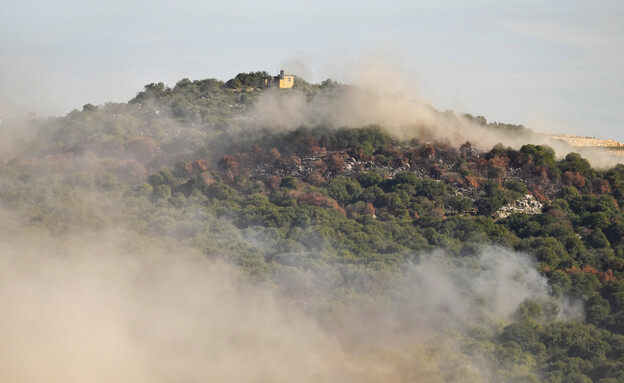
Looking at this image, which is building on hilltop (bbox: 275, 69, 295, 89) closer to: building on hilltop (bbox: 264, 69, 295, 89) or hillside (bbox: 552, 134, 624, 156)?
building on hilltop (bbox: 264, 69, 295, 89)

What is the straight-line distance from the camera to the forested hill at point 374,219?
4934 cm

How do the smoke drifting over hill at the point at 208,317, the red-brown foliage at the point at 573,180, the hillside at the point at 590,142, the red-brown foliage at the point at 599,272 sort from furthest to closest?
the hillside at the point at 590,142, the red-brown foliage at the point at 573,180, the red-brown foliage at the point at 599,272, the smoke drifting over hill at the point at 208,317

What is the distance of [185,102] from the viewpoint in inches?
3401

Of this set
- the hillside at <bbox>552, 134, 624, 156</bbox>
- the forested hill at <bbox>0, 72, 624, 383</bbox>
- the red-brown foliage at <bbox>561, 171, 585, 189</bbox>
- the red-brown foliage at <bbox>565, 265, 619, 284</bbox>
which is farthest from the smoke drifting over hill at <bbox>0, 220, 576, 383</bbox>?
the hillside at <bbox>552, 134, 624, 156</bbox>

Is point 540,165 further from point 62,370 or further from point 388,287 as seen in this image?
point 62,370

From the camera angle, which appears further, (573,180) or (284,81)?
(284,81)

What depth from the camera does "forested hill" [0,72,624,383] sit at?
162ft

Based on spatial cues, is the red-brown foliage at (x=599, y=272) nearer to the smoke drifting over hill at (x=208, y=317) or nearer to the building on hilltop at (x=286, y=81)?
the smoke drifting over hill at (x=208, y=317)

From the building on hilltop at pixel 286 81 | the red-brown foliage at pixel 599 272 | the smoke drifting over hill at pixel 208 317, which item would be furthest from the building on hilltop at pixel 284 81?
the red-brown foliage at pixel 599 272

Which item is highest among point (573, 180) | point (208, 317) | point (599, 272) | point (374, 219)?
point (573, 180)

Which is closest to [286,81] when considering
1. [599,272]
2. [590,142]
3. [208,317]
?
[590,142]

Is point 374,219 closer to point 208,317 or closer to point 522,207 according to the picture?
point 522,207

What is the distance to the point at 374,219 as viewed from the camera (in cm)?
6456

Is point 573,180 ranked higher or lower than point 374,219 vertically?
higher
